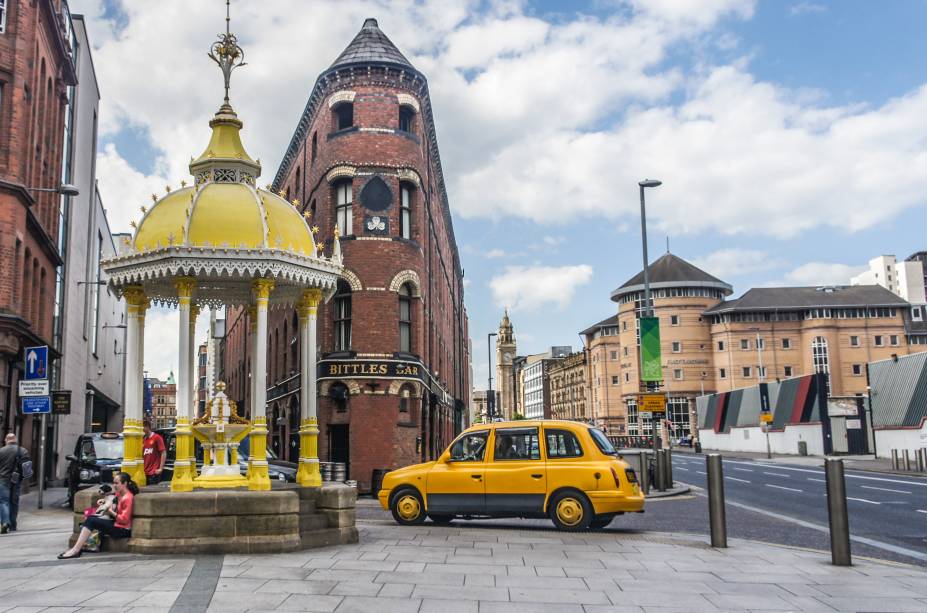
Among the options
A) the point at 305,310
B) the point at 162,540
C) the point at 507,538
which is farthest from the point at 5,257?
the point at 507,538

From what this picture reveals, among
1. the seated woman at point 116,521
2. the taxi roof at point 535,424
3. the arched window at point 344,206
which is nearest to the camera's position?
the seated woman at point 116,521

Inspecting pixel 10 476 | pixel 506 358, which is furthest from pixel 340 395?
pixel 506 358

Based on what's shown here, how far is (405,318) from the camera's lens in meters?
28.3

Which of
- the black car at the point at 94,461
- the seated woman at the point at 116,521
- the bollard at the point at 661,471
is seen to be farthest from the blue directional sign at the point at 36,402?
the bollard at the point at 661,471

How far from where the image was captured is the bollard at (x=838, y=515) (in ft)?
31.3

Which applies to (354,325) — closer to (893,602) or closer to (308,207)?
(308,207)

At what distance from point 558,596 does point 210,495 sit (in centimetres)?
468

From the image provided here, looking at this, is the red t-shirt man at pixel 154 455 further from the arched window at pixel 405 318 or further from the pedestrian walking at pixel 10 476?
the arched window at pixel 405 318

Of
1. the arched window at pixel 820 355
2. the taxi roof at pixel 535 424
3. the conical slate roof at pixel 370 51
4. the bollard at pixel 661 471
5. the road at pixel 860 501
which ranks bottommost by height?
the road at pixel 860 501

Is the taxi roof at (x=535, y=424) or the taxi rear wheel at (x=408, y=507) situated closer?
the taxi roof at (x=535, y=424)

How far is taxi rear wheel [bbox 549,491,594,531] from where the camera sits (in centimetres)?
1300

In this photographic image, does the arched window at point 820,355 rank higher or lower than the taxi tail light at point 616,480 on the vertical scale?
higher

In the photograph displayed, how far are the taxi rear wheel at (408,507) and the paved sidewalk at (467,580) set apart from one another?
2.77 meters

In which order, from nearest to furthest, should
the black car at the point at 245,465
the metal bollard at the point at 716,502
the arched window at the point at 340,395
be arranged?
the metal bollard at the point at 716,502, the black car at the point at 245,465, the arched window at the point at 340,395
